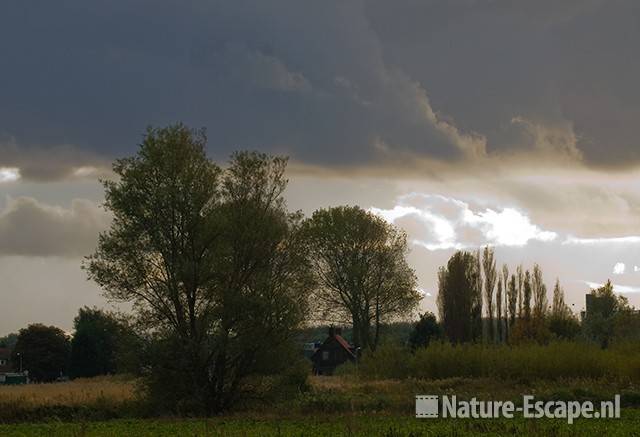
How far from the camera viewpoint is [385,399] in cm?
4244

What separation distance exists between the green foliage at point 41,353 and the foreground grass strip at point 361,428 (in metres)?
83.0

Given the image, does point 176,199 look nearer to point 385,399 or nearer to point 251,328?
point 251,328

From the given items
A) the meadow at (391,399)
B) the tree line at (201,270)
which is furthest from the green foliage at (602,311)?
the tree line at (201,270)

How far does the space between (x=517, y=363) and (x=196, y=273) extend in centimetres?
2245

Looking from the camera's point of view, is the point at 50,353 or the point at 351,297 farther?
the point at 50,353

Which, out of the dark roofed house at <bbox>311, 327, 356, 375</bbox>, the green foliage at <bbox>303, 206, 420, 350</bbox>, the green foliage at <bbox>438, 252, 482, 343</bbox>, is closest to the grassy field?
the green foliage at <bbox>303, 206, 420, 350</bbox>

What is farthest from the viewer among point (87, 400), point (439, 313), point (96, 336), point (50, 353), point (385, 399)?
point (50, 353)

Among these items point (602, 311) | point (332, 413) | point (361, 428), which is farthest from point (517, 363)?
point (602, 311)

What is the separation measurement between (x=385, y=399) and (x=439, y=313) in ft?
164

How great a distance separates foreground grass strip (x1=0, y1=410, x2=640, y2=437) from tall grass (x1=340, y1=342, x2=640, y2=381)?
15.9m

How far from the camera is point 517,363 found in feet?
177

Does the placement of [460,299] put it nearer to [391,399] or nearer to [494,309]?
[494,309]

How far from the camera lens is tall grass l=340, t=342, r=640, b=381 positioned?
174ft

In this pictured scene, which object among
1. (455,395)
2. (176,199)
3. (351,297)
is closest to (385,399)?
(455,395)
